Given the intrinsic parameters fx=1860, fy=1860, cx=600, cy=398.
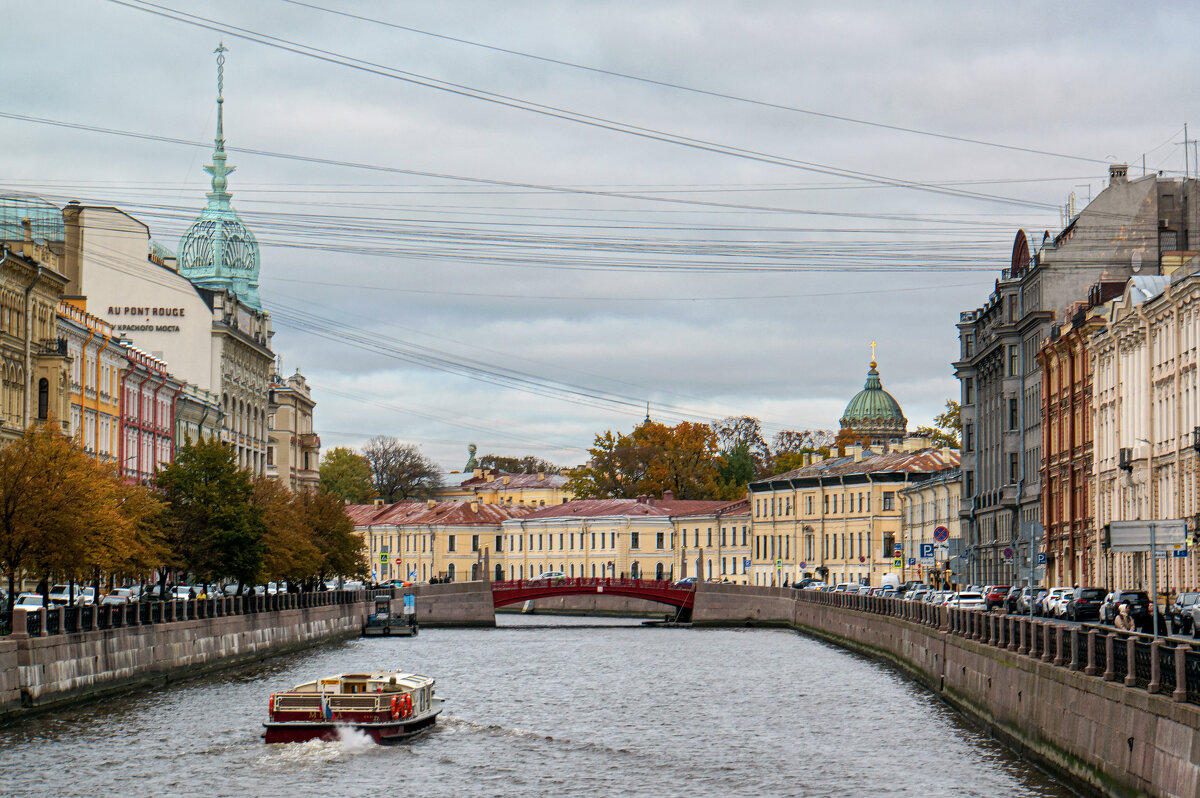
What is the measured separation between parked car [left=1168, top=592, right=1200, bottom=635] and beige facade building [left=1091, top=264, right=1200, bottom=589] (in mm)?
12248

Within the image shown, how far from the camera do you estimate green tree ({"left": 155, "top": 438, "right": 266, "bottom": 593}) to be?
2625 inches

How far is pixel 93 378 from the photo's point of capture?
76375 mm

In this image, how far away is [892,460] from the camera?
13138cm

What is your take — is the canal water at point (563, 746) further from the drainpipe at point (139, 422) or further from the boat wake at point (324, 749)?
the drainpipe at point (139, 422)

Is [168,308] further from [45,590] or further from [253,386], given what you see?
[45,590]

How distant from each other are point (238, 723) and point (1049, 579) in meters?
50.1

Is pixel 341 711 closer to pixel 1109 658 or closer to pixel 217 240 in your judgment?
pixel 1109 658

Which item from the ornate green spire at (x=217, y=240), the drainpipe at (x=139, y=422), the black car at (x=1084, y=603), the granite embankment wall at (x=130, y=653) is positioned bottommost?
the granite embankment wall at (x=130, y=653)

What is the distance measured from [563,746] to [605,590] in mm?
81188

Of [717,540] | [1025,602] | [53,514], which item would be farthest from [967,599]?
[717,540]

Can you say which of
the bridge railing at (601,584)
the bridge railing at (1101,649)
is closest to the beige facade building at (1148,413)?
the bridge railing at (1101,649)

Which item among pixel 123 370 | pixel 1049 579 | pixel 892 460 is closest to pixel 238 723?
pixel 123 370

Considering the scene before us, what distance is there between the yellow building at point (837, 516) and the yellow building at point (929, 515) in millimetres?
915

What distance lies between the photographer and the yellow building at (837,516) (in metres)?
128
